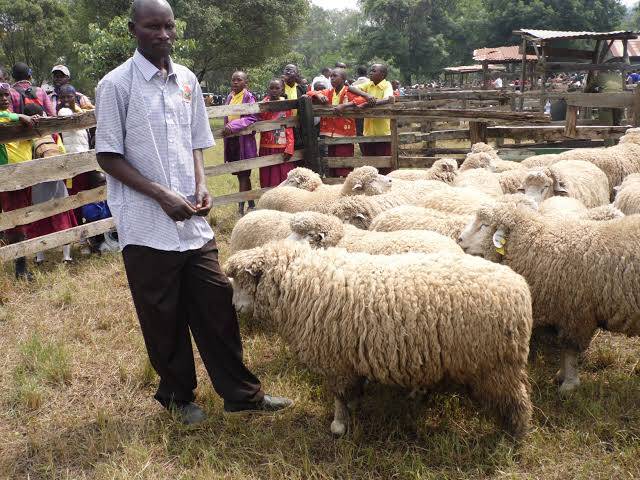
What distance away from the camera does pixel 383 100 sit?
7.96 m

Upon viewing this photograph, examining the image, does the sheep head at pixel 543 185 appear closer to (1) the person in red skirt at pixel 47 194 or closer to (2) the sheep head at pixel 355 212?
(2) the sheep head at pixel 355 212

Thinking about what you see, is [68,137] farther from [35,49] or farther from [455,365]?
[35,49]

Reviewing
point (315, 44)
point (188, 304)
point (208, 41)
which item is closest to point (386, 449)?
point (188, 304)

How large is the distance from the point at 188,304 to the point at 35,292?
306cm

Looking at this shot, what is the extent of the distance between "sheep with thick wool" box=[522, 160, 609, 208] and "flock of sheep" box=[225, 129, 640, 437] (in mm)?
671

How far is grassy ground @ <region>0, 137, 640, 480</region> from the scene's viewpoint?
2809mm

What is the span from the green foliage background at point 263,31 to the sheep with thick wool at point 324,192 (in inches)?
665

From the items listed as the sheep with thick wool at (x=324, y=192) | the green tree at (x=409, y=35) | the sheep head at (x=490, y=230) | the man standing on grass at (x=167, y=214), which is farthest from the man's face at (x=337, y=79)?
the green tree at (x=409, y=35)

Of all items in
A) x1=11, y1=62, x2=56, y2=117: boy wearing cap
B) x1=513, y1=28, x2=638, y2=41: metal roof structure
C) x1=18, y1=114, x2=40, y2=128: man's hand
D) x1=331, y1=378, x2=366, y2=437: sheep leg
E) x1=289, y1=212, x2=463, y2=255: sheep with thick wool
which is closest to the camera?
x1=331, y1=378, x2=366, y2=437: sheep leg

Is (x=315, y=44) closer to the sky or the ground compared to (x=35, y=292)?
closer to the sky

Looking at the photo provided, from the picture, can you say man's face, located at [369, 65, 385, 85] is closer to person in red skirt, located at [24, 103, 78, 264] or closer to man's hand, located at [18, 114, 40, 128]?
person in red skirt, located at [24, 103, 78, 264]

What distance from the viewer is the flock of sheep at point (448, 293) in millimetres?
2754

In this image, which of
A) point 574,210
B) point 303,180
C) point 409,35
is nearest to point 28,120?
point 303,180

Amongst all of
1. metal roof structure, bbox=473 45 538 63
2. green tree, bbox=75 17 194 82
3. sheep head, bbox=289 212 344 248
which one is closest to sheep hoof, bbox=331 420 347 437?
sheep head, bbox=289 212 344 248
